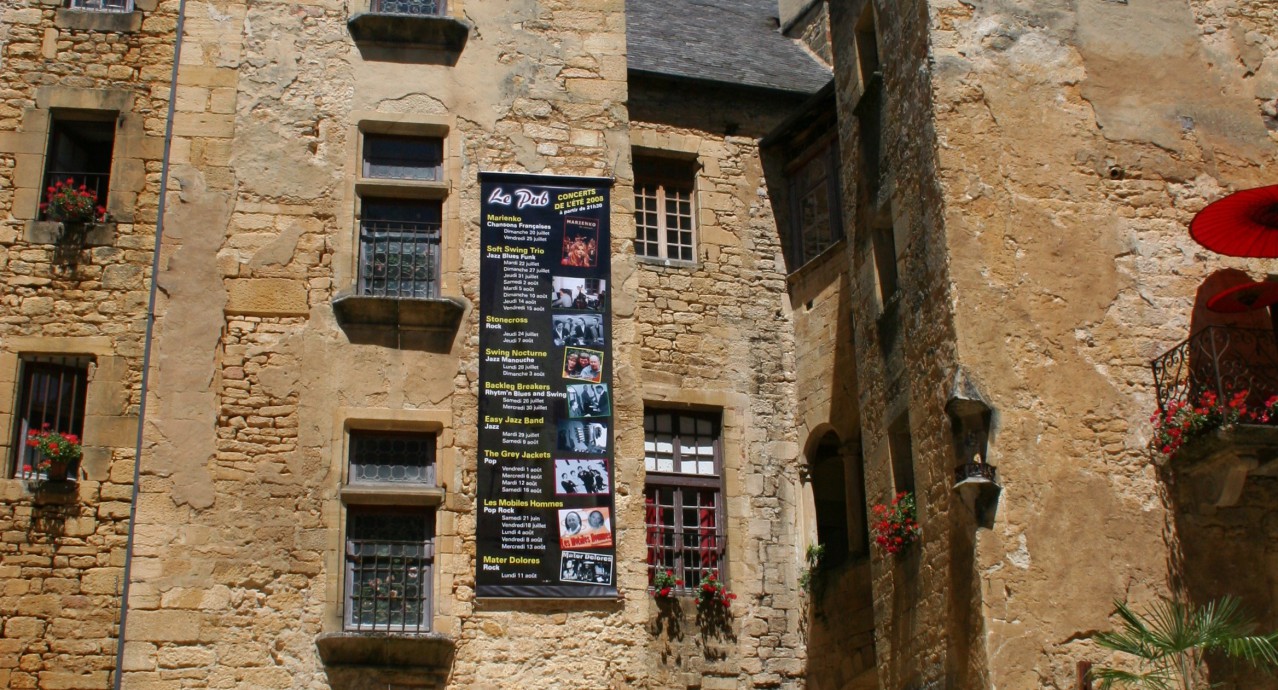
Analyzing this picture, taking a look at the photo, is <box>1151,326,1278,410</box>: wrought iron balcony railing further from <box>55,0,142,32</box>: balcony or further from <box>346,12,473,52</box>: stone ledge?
<box>55,0,142,32</box>: balcony

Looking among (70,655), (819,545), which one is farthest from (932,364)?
(70,655)

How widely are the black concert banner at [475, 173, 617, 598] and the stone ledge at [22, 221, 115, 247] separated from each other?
3326mm

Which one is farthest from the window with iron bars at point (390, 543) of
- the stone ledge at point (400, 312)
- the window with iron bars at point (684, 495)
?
the window with iron bars at point (684, 495)

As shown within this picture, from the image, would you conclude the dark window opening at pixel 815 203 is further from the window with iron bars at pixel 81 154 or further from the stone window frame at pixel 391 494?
the window with iron bars at pixel 81 154

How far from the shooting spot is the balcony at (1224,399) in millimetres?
11430

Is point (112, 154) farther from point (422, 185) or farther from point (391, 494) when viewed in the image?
point (391, 494)

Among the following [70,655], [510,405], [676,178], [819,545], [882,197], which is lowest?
[70,655]

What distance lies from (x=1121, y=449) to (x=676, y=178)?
611 cm

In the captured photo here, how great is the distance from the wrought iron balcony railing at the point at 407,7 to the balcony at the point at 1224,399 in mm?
7321

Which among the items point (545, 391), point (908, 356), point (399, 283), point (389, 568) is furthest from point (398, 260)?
point (908, 356)

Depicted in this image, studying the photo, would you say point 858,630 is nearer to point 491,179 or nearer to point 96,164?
point 491,179

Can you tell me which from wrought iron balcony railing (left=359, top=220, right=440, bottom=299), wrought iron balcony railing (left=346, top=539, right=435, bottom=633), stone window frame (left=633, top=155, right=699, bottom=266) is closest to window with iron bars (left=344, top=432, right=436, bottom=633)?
wrought iron balcony railing (left=346, top=539, right=435, bottom=633)

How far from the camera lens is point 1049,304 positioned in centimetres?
1238

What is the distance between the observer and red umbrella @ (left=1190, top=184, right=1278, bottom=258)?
11445 millimetres
